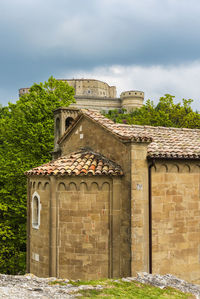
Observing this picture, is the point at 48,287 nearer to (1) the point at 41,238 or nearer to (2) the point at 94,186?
(2) the point at 94,186

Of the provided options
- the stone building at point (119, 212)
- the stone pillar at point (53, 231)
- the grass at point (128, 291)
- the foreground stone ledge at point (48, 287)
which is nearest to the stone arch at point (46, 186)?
the stone building at point (119, 212)

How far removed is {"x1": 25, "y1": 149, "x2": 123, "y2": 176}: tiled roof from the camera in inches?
443

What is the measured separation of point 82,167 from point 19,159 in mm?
10389

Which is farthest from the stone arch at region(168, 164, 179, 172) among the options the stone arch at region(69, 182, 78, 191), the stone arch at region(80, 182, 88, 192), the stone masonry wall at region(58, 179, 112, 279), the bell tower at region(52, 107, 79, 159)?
the bell tower at region(52, 107, 79, 159)

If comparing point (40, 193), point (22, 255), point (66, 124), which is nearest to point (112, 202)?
point (40, 193)

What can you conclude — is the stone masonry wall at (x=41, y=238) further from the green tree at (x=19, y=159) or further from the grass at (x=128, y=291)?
the green tree at (x=19, y=159)

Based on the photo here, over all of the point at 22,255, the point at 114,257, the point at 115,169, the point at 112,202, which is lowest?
the point at 22,255

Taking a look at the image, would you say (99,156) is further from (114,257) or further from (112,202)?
(114,257)

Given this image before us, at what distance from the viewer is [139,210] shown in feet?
36.6

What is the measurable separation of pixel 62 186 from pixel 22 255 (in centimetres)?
1004

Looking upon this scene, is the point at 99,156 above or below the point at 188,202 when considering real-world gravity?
above

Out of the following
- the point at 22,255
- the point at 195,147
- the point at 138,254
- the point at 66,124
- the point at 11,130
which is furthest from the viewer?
the point at 11,130

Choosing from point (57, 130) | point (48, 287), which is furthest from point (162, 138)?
point (48, 287)

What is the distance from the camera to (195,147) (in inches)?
515
